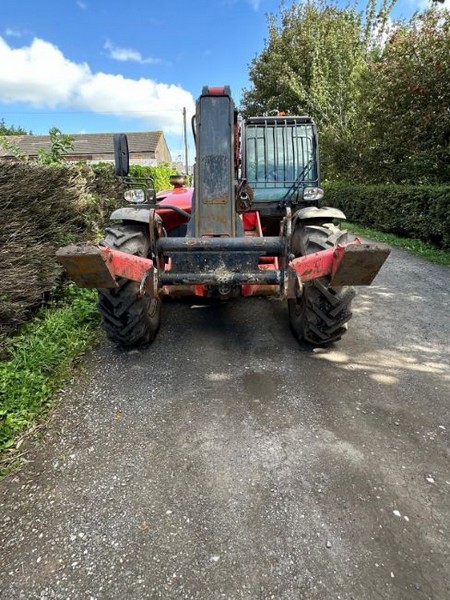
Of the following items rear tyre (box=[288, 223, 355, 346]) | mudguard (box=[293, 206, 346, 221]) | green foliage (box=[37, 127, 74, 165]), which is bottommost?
rear tyre (box=[288, 223, 355, 346])

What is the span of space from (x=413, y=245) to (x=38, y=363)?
8.41m

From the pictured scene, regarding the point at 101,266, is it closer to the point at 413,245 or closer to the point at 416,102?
the point at 413,245

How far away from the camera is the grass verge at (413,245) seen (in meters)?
7.85

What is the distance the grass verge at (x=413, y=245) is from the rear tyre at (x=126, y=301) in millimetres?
Result: 6201

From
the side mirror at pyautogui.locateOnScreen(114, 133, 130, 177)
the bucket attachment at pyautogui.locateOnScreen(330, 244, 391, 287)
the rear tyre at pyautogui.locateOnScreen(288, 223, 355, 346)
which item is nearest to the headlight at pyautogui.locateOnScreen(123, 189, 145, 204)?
the side mirror at pyautogui.locateOnScreen(114, 133, 130, 177)

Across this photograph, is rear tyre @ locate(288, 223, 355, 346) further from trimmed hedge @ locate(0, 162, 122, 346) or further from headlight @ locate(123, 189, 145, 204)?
trimmed hedge @ locate(0, 162, 122, 346)

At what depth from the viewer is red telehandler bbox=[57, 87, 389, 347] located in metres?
2.94

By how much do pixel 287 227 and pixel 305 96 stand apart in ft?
56.1

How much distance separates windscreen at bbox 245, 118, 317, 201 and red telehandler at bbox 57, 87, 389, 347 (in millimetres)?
1495

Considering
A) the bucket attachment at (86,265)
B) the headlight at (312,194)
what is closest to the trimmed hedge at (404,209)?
the headlight at (312,194)

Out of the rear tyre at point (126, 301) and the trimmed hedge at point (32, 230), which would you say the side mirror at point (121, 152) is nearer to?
the rear tyre at point (126, 301)

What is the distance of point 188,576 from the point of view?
1.77m

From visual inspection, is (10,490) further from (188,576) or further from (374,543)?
(374,543)

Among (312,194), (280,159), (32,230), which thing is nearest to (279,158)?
(280,159)
